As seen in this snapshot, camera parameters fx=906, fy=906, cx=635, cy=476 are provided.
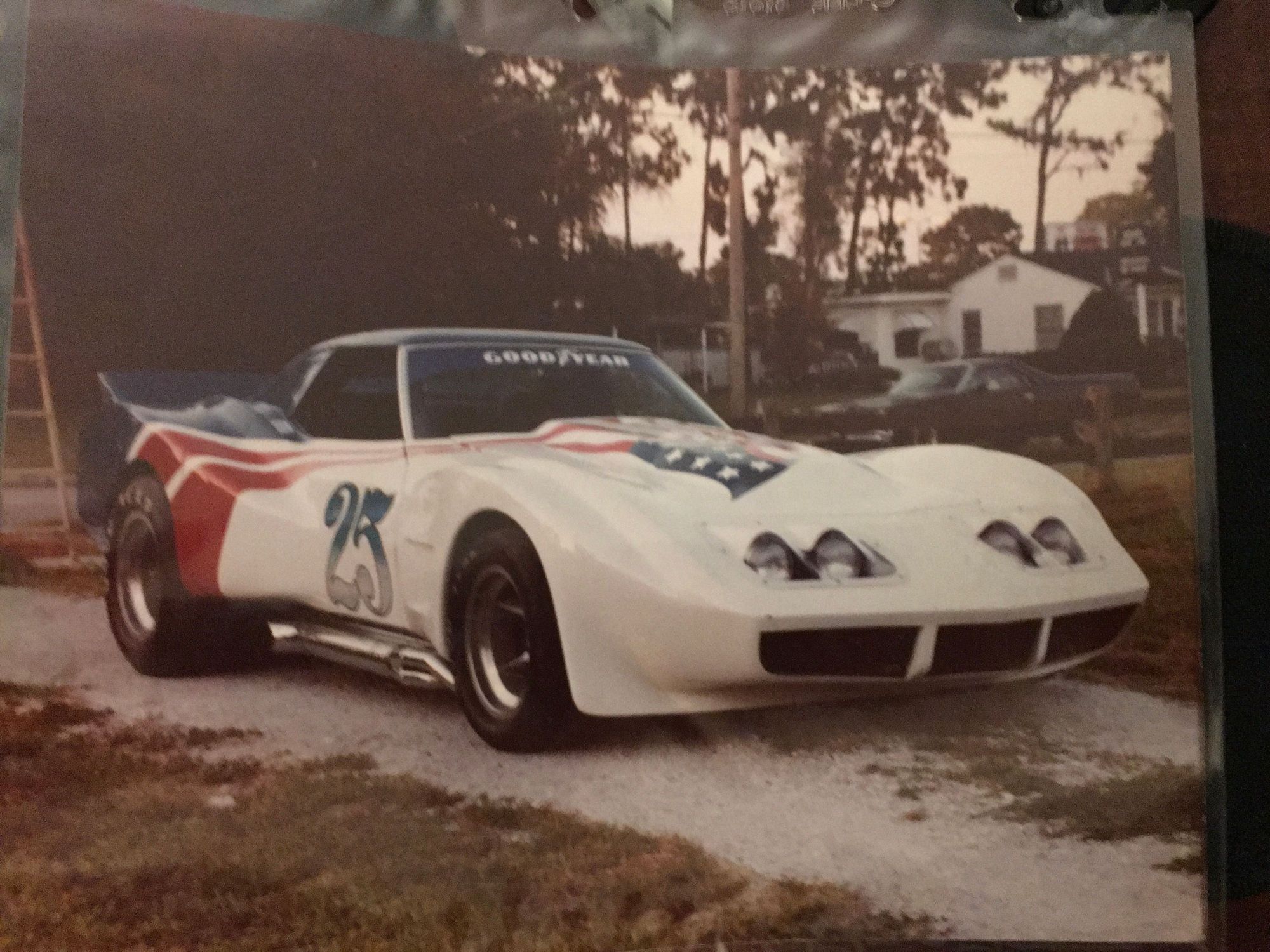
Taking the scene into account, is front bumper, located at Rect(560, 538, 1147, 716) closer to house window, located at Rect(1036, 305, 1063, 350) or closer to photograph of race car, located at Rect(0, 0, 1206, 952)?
photograph of race car, located at Rect(0, 0, 1206, 952)

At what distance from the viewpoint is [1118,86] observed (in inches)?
37.3

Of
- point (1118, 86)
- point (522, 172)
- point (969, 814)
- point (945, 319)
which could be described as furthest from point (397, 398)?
point (1118, 86)

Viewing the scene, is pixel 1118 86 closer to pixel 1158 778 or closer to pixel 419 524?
pixel 1158 778

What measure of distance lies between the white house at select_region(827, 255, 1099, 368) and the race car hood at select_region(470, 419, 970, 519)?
137 millimetres

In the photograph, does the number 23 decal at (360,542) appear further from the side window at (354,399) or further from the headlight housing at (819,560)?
the headlight housing at (819,560)

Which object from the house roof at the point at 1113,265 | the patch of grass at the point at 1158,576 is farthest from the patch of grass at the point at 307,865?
the house roof at the point at 1113,265

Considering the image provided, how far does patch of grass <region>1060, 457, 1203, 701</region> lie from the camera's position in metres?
0.91

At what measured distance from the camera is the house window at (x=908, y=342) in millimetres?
921

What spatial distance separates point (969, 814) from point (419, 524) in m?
0.60

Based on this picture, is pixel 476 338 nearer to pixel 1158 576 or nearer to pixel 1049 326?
pixel 1049 326

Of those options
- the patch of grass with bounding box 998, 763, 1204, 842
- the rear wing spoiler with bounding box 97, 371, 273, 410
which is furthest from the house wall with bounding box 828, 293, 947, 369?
the rear wing spoiler with bounding box 97, 371, 273, 410

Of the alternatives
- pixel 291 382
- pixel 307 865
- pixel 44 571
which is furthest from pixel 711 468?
pixel 44 571

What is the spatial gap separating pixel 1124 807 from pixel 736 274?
2.15 feet

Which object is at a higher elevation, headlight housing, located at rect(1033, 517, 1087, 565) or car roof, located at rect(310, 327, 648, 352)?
car roof, located at rect(310, 327, 648, 352)
